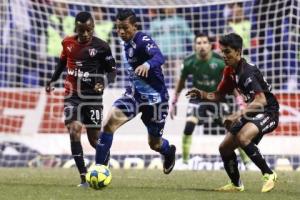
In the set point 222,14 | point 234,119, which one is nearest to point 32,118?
point 222,14

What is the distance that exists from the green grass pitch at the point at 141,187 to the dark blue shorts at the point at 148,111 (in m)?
0.74

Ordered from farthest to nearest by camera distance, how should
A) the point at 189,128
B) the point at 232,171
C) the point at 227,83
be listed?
the point at 189,128, the point at 227,83, the point at 232,171

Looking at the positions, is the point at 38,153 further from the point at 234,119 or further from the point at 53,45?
the point at 234,119

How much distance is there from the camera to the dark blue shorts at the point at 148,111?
31.2 ft

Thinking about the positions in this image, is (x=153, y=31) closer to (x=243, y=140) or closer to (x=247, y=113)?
→ (x=247, y=113)

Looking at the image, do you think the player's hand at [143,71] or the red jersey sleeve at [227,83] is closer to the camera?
the player's hand at [143,71]

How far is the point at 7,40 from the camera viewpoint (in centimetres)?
1639

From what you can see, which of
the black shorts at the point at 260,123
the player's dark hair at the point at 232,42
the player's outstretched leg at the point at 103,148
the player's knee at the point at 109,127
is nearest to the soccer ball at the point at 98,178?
the player's outstretched leg at the point at 103,148

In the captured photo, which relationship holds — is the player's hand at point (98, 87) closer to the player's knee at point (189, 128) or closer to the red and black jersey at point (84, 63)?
the red and black jersey at point (84, 63)

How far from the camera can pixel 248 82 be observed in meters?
9.00

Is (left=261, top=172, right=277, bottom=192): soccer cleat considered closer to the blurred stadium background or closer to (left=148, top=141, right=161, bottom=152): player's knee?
(left=148, top=141, right=161, bottom=152): player's knee

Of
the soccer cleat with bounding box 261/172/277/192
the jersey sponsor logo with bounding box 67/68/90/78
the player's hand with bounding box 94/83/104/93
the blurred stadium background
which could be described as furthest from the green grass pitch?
the blurred stadium background

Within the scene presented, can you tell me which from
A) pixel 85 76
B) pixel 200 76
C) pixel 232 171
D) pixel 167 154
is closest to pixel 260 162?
pixel 232 171

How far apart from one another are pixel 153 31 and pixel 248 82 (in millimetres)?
Result: 8071
